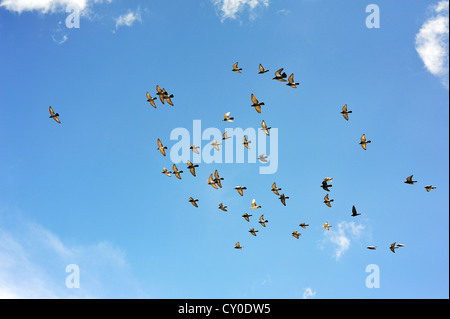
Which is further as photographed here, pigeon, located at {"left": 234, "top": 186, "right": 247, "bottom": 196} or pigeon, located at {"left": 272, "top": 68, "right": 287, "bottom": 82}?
pigeon, located at {"left": 234, "top": 186, "right": 247, "bottom": 196}

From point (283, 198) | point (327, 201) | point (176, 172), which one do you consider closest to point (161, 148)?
point (176, 172)

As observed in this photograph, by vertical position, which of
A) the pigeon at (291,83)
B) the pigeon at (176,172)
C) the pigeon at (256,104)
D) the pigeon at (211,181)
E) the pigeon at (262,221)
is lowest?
the pigeon at (262,221)

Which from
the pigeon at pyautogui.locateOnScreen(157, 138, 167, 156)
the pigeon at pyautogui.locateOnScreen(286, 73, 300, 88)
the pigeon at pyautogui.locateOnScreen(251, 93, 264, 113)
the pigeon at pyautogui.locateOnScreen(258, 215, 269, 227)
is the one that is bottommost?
the pigeon at pyautogui.locateOnScreen(258, 215, 269, 227)

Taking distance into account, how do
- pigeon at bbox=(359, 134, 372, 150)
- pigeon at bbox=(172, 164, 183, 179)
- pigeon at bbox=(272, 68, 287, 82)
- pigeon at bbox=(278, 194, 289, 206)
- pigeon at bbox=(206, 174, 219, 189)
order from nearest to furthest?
pigeon at bbox=(272, 68, 287, 82)
pigeon at bbox=(206, 174, 219, 189)
pigeon at bbox=(359, 134, 372, 150)
pigeon at bbox=(172, 164, 183, 179)
pigeon at bbox=(278, 194, 289, 206)

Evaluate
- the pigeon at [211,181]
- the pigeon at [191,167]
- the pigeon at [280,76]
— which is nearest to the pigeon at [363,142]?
the pigeon at [280,76]

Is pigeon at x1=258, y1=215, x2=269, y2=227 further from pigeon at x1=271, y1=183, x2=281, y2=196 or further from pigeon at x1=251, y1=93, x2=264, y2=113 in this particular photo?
pigeon at x1=251, y1=93, x2=264, y2=113

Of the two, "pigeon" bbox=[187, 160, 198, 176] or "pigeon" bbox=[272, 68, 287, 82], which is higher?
"pigeon" bbox=[272, 68, 287, 82]

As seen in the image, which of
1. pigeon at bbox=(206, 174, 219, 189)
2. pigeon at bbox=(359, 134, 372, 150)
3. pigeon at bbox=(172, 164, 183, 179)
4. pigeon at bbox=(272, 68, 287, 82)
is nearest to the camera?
pigeon at bbox=(272, 68, 287, 82)

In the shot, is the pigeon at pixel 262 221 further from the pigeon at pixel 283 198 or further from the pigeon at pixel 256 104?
the pigeon at pixel 256 104

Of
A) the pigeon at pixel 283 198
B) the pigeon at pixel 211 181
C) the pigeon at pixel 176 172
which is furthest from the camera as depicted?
the pigeon at pixel 283 198

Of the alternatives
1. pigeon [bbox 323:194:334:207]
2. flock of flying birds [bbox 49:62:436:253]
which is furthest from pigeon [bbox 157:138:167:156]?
pigeon [bbox 323:194:334:207]
